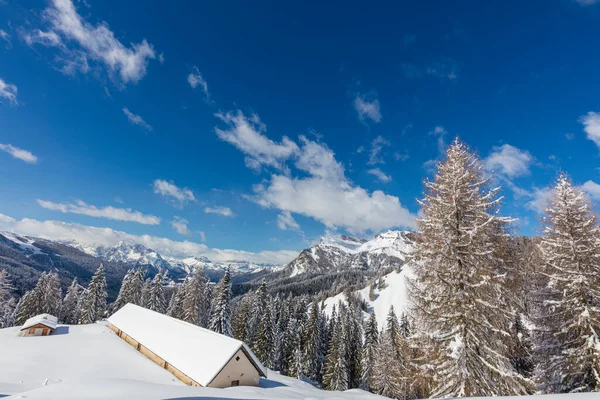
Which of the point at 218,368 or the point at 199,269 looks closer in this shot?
→ the point at 218,368

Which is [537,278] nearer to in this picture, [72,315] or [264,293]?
[264,293]

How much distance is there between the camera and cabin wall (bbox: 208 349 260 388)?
22.7 m

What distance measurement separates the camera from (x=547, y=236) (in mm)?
15727

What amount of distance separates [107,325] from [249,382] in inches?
1358

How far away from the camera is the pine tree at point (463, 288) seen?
11.2 m

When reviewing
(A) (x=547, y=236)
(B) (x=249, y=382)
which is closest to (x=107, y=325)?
(B) (x=249, y=382)

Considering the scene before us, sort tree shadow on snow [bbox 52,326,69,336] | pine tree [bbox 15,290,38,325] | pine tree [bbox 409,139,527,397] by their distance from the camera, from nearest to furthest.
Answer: pine tree [bbox 409,139,527,397] → tree shadow on snow [bbox 52,326,69,336] → pine tree [bbox 15,290,38,325]

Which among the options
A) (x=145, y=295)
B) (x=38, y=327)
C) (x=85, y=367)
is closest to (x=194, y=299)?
(x=145, y=295)

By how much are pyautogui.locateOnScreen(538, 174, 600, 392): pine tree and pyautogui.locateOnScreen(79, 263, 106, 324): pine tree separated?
63646mm

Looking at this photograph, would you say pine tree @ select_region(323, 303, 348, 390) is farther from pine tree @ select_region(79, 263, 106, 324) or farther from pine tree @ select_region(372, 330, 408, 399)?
pine tree @ select_region(79, 263, 106, 324)

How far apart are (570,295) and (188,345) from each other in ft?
92.3

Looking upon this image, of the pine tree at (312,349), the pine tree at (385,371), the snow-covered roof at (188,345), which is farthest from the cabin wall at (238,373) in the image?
the pine tree at (312,349)

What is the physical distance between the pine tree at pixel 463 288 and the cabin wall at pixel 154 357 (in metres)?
19.1

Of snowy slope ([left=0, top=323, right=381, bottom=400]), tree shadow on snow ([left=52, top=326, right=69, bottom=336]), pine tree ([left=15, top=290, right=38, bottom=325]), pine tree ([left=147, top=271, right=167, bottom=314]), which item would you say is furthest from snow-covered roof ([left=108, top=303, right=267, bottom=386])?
pine tree ([left=15, top=290, right=38, bottom=325])
